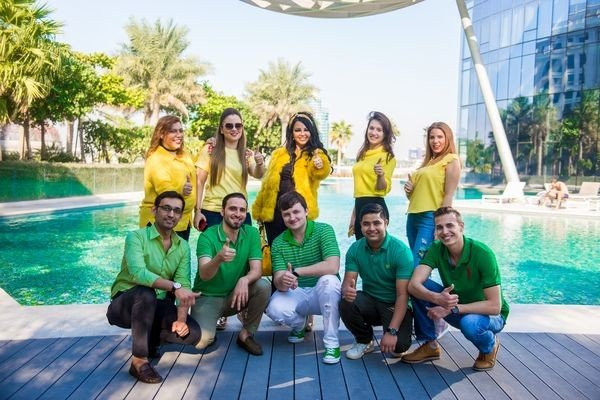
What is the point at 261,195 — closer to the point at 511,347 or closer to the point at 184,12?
the point at 511,347

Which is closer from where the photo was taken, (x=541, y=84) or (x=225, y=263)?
(x=225, y=263)

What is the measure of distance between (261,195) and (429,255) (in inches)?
60.0

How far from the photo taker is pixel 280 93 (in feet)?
139

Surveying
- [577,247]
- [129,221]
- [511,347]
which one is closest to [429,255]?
[511,347]

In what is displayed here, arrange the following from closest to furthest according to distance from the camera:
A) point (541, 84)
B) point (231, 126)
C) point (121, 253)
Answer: point (231, 126)
point (121, 253)
point (541, 84)

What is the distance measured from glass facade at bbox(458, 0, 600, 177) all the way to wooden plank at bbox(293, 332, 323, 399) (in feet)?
82.6

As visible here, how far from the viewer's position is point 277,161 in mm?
4211

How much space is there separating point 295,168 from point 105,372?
6.57 ft

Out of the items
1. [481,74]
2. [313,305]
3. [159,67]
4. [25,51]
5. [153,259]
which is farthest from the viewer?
[159,67]

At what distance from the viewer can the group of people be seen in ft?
10.8

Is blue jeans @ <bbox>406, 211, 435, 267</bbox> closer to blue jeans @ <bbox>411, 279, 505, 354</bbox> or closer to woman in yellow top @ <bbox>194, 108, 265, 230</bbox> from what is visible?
blue jeans @ <bbox>411, 279, 505, 354</bbox>

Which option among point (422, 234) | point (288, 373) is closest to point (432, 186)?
point (422, 234)

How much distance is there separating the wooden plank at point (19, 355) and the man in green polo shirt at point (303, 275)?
63.1 inches

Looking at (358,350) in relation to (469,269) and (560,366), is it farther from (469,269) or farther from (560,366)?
(560,366)
